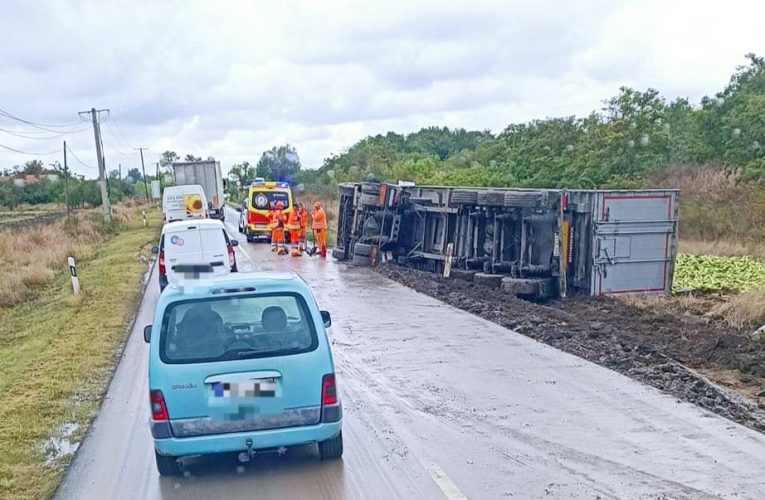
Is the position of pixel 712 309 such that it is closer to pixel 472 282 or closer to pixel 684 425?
pixel 472 282

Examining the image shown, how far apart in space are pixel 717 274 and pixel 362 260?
9.76 metres

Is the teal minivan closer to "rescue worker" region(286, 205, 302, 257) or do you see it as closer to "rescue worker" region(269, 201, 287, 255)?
"rescue worker" region(286, 205, 302, 257)

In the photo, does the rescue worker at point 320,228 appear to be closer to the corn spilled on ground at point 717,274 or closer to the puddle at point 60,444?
the corn spilled on ground at point 717,274

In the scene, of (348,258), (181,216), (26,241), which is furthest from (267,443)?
(26,241)

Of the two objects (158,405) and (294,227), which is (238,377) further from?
(294,227)

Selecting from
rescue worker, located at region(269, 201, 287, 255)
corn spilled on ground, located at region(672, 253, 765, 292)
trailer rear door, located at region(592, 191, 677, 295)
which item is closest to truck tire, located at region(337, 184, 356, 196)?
rescue worker, located at region(269, 201, 287, 255)

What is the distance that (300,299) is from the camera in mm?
6918

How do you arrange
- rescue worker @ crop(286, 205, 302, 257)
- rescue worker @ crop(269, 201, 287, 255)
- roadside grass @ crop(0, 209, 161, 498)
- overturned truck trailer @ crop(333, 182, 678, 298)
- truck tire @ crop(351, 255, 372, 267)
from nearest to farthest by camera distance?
roadside grass @ crop(0, 209, 161, 498) < overturned truck trailer @ crop(333, 182, 678, 298) < truck tire @ crop(351, 255, 372, 267) < rescue worker @ crop(286, 205, 302, 257) < rescue worker @ crop(269, 201, 287, 255)

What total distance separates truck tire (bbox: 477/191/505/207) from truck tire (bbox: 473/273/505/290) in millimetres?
1561

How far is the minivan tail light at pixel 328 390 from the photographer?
22.0 feet

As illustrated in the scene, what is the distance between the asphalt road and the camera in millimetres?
6520

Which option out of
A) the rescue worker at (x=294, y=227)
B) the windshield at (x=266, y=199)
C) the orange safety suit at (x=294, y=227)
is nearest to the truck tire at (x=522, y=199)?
the rescue worker at (x=294, y=227)

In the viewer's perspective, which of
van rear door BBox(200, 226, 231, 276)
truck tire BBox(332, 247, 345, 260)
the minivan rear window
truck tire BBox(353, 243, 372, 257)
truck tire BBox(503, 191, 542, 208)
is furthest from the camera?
truck tire BBox(332, 247, 345, 260)

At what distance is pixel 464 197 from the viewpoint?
20266mm
